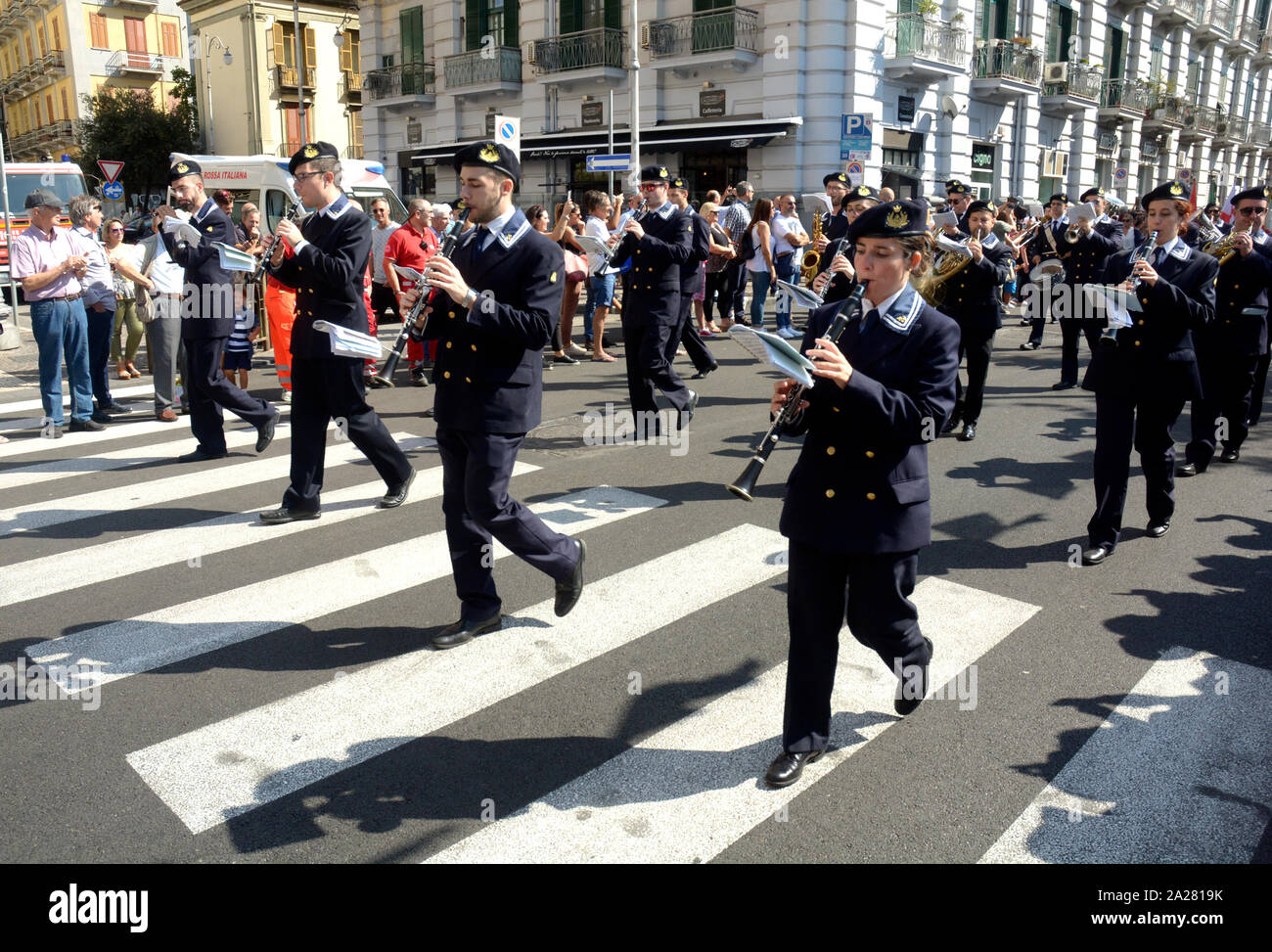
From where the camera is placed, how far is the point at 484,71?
30.7 meters

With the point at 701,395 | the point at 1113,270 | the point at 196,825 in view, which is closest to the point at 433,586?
the point at 196,825

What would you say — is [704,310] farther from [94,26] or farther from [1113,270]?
[94,26]

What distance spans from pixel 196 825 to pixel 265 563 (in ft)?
8.54

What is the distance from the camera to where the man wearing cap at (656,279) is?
823 cm

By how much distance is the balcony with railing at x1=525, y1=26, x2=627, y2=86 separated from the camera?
27.6m

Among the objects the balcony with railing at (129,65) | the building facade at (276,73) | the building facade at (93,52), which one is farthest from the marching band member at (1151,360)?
the balcony with railing at (129,65)

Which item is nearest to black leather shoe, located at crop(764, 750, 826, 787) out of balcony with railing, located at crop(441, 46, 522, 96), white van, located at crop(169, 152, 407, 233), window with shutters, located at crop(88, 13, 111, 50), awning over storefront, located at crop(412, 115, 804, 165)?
white van, located at crop(169, 152, 407, 233)

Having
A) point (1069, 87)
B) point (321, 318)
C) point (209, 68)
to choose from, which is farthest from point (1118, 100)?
point (209, 68)

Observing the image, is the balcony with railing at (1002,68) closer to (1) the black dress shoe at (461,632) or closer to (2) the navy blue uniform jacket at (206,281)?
(2) the navy blue uniform jacket at (206,281)

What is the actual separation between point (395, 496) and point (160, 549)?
4.88 ft
